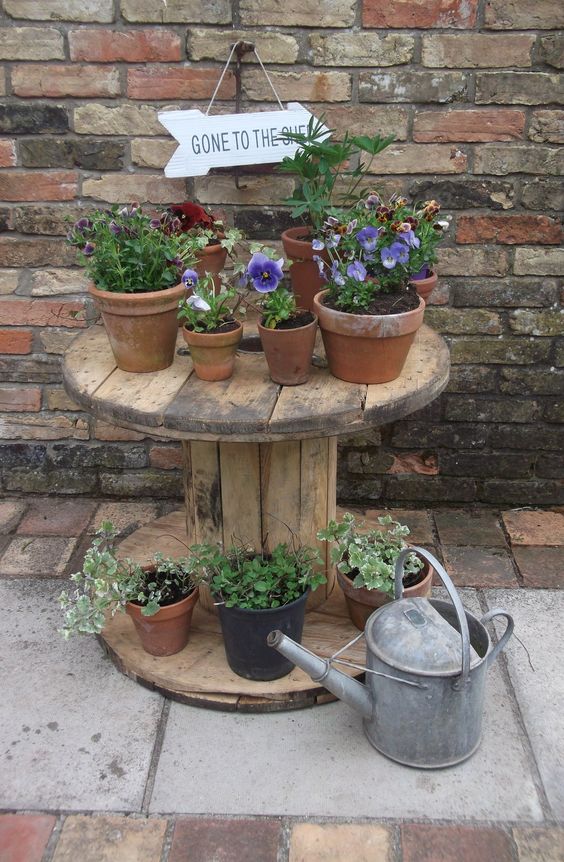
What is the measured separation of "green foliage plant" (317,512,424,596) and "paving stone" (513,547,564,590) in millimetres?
551

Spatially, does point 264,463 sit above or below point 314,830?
above

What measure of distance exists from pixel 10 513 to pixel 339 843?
194 centimetres

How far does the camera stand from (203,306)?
197 cm

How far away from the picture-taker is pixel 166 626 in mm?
2307

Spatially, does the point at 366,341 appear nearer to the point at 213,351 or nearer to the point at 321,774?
the point at 213,351

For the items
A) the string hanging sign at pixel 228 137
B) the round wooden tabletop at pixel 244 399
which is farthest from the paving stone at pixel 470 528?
the string hanging sign at pixel 228 137

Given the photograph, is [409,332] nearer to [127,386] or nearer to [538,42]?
[127,386]

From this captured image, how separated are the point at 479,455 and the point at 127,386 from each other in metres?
1.64

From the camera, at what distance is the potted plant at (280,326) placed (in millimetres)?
1963

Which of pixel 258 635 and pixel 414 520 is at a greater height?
pixel 258 635

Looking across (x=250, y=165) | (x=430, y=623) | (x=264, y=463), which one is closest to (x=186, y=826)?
(x=430, y=623)

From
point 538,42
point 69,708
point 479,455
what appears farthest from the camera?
point 479,455

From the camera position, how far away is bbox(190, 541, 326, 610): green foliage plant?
86.1 inches

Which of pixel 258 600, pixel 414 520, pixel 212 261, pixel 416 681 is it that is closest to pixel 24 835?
pixel 258 600
